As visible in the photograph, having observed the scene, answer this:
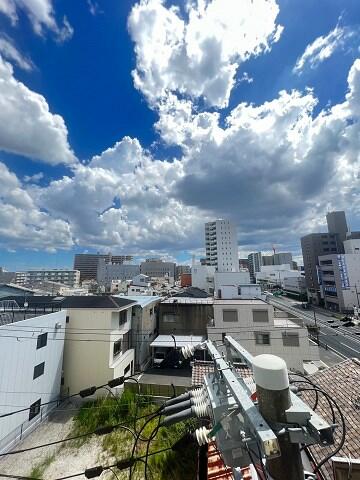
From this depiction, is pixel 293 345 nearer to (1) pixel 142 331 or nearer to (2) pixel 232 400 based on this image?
(1) pixel 142 331

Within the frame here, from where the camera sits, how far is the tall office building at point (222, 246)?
8512 cm

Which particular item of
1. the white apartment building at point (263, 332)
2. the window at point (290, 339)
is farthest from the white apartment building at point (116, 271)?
the window at point (290, 339)

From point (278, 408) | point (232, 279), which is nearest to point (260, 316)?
point (278, 408)

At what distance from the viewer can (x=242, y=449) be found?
8.99 feet

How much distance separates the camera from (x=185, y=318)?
90.9 feet

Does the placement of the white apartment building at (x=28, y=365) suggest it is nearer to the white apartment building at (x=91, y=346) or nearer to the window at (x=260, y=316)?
the white apartment building at (x=91, y=346)

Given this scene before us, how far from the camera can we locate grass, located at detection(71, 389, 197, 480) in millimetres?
10391

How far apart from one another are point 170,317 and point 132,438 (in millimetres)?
15194

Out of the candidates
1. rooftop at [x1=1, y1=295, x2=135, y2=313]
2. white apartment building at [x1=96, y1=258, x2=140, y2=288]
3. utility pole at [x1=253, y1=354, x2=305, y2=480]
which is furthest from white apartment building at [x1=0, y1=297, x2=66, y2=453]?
white apartment building at [x1=96, y1=258, x2=140, y2=288]

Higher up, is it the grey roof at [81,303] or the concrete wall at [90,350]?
the grey roof at [81,303]

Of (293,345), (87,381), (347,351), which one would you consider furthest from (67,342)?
(347,351)

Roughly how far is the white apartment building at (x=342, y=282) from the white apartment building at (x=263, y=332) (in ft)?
127

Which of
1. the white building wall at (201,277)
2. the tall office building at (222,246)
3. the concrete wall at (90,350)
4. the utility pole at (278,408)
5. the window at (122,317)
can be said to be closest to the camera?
the utility pole at (278,408)

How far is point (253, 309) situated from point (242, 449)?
23975 millimetres
